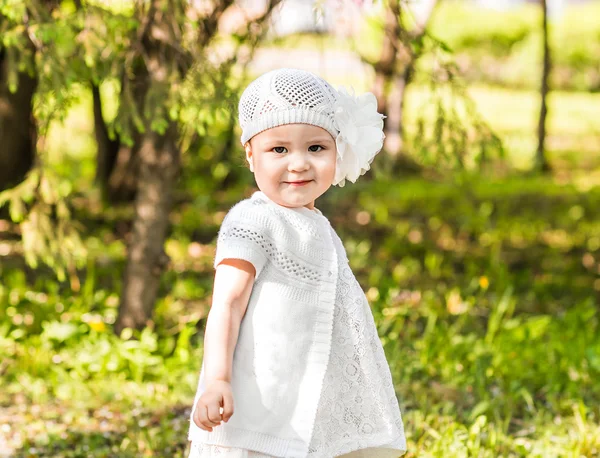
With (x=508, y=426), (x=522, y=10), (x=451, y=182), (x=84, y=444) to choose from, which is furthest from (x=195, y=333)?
(x=522, y=10)

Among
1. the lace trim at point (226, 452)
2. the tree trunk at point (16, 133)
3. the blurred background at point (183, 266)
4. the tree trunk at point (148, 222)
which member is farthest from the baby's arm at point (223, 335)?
the tree trunk at point (16, 133)

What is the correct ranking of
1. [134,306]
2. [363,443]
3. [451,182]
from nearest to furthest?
[363,443]
[134,306]
[451,182]

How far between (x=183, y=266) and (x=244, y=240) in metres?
3.81

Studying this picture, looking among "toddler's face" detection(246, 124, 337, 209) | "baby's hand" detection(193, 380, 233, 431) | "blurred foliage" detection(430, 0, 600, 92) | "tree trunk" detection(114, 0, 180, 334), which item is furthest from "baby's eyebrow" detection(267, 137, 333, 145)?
"blurred foliage" detection(430, 0, 600, 92)

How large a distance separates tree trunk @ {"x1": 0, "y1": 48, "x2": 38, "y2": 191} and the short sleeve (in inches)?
145

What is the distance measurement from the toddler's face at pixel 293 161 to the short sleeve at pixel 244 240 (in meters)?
0.08

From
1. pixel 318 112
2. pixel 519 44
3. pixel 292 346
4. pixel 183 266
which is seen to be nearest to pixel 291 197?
pixel 318 112

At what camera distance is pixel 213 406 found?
1862 millimetres

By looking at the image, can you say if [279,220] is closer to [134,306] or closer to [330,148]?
[330,148]

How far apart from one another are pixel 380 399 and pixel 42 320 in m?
2.67

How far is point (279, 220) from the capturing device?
2047 millimetres

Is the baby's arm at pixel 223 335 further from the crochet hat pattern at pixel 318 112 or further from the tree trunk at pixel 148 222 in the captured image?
the tree trunk at pixel 148 222

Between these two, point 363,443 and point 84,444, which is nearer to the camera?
point 363,443

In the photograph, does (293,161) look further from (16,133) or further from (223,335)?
(16,133)
